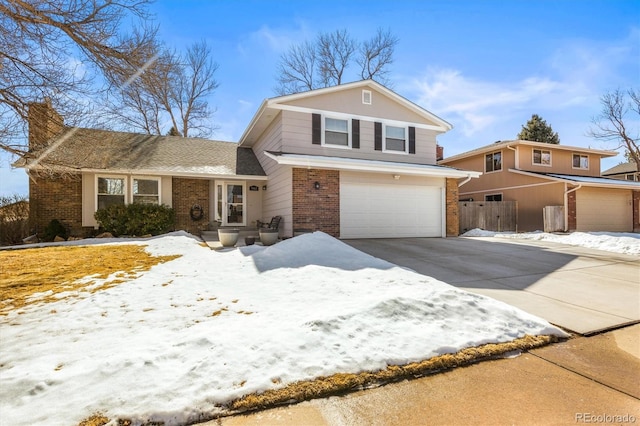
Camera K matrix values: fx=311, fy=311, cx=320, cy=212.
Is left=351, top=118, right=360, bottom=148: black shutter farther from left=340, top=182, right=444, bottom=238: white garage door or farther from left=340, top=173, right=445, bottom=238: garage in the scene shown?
left=340, top=182, right=444, bottom=238: white garage door

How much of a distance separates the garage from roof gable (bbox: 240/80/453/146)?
271cm

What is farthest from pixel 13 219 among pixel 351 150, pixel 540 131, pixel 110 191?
pixel 540 131

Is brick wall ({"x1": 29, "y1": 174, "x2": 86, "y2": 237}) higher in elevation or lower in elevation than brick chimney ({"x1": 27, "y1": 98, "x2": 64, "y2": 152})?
lower

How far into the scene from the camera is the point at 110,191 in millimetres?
12023

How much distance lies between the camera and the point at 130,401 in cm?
197

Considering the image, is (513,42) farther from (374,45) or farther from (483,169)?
(374,45)

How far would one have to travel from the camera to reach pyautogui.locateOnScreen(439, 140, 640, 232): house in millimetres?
16172

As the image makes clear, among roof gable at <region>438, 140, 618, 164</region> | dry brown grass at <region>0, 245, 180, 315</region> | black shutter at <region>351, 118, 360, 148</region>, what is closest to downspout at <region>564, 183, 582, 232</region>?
roof gable at <region>438, 140, 618, 164</region>

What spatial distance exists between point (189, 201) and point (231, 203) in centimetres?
168

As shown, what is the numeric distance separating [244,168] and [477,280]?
10447 mm

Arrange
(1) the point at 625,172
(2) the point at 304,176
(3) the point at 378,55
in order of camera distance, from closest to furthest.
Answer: (2) the point at 304,176
(3) the point at 378,55
(1) the point at 625,172

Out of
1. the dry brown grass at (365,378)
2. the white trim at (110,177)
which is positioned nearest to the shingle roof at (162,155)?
the white trim at (110,177)

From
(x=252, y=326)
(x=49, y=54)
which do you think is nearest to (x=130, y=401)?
(x=252, y=326)

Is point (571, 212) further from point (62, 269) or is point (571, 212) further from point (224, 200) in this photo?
point (62, 269)
